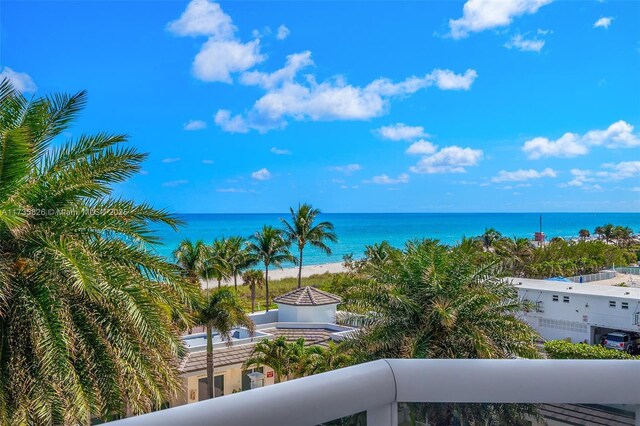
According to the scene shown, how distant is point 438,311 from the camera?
10.4 meters

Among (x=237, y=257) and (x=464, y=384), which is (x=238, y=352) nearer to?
(x=237, y=257)

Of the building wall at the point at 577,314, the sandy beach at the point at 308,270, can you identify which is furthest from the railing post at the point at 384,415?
the sandy beach at the point at 308,270

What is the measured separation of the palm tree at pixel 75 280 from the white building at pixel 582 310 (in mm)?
19754

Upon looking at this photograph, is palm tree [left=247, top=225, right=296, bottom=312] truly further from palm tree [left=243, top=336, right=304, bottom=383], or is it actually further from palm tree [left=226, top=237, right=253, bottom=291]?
palm tree [left=243, top=336, right=304, bottom=383]

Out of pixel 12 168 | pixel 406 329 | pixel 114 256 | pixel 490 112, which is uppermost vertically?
pixel 490 112

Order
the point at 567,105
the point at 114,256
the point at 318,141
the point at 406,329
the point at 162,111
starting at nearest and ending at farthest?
the point at 114,256
the point at 406,329
the point at 567,105
the point at 318,141
the point at 162,111

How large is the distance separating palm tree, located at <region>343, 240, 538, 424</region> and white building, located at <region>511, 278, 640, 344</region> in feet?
42.0

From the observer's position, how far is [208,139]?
143 metres

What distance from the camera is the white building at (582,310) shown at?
2336 centimetres

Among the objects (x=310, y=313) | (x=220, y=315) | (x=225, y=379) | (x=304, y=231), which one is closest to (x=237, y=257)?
(x=304, y=231)

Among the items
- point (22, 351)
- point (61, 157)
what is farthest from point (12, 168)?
point (22, 351)

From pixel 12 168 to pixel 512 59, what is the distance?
221 feet

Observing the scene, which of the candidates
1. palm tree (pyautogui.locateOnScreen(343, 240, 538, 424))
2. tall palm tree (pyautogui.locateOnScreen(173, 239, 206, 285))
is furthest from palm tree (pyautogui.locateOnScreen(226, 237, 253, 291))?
palm tree (pyautogui.locateOnScreen(343, 240, 538, 424))

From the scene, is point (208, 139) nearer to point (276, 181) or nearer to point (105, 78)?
point (276, 181)
